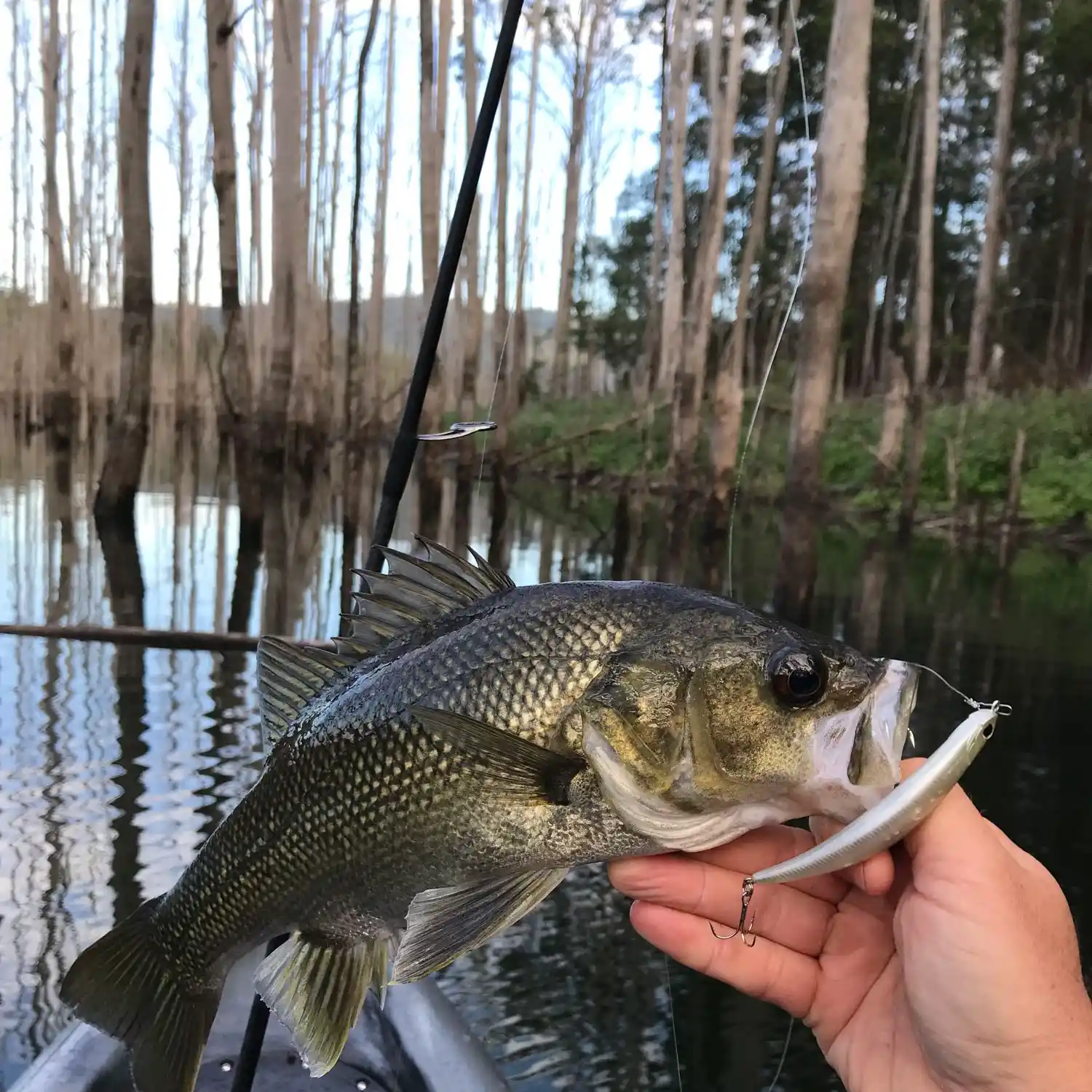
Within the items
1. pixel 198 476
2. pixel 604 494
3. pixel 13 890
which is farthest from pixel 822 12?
pixel 13 890

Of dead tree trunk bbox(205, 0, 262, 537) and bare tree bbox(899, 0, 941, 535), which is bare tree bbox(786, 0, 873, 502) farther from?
dead tree trunk bbox(205, 0, 262, 537)

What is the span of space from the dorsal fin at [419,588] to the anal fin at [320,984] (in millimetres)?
425

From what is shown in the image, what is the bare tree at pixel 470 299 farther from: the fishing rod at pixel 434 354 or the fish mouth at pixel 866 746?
the fish mouth at pixel 866 746

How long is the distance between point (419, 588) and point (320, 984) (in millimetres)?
584

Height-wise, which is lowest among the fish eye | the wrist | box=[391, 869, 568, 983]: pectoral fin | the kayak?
the kayak

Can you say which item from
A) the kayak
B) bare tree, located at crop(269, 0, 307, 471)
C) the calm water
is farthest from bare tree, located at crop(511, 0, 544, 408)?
the kayak

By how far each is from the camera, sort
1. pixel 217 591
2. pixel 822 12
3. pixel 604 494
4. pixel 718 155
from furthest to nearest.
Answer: pixel 604 494 < pixel 822 12 < pixel 718 155 < pixel 217 591

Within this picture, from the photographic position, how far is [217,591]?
8.30m

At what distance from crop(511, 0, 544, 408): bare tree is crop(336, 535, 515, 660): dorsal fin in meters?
13.5

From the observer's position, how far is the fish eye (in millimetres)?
1149

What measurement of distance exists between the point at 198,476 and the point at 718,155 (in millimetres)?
11868

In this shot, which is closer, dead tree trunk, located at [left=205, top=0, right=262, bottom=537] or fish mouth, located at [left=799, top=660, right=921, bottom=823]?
fish mouth, located at [left=799, top=660, right=921, bottom=823]

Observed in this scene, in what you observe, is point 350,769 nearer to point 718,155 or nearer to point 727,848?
point 727,848

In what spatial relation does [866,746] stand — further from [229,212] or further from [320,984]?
[229,212]
